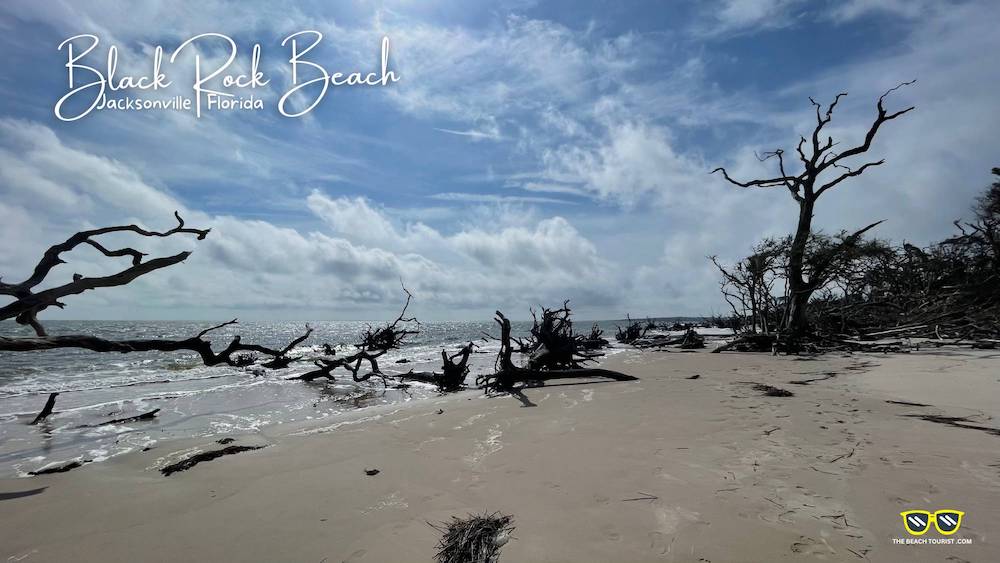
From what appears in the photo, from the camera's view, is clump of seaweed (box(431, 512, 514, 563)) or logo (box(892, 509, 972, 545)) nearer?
logo (box(892, 509, 972, 545))

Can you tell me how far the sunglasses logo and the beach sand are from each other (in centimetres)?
5

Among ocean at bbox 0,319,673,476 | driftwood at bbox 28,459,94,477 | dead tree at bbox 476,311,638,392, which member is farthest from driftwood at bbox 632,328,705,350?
driftwood at bbox 28,459,94,477

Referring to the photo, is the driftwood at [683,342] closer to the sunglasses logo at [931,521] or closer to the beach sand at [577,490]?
the beach sand at [577,490]

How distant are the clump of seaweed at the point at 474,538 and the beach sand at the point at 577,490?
98mm

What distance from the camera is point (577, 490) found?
3590mm

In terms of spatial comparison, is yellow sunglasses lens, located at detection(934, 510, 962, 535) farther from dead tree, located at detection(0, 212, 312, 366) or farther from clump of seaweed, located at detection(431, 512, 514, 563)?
dead tree, located at detection(0, 212, 312, 366)

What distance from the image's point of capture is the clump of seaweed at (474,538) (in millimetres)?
2723

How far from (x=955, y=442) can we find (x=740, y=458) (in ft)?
6.96

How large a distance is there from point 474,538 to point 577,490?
3.67ft

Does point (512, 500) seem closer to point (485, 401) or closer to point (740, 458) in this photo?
point (740, 458)

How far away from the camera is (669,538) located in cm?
273

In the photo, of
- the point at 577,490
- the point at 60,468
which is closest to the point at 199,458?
the point at 60,468

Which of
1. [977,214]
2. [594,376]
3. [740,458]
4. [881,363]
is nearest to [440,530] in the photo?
[740,458]

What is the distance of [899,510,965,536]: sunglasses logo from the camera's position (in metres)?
2.62
